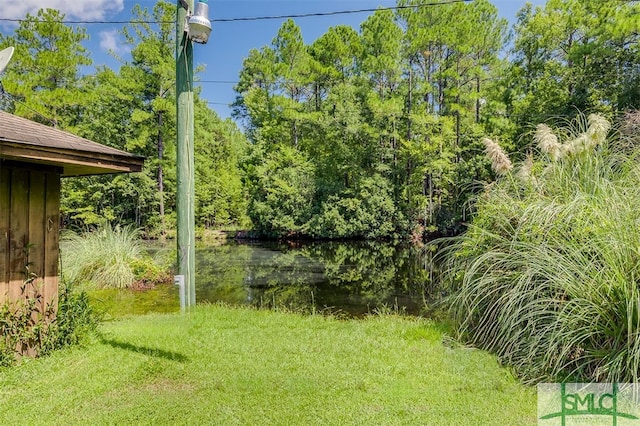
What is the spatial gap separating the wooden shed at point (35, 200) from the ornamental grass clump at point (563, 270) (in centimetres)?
341

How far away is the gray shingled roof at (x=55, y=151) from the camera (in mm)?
2625

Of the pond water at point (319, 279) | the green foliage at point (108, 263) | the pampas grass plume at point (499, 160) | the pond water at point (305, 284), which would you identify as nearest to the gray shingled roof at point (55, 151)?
the pond water at point (305, 284)

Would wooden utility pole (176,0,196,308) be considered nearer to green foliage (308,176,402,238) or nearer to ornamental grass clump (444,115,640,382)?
ornamental grass clump (444,115,640,382)

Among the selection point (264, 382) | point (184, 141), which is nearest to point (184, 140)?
point (184, 141)

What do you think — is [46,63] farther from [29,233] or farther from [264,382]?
[264,382]

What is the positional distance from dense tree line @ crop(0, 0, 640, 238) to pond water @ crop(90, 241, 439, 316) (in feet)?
18.3

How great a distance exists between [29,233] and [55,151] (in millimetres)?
764

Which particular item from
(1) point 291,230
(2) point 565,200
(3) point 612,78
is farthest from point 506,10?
Result: (2) point 565,200

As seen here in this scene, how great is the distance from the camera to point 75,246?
27.1 feet

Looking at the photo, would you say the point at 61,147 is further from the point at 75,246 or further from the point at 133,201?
the point at 133,201

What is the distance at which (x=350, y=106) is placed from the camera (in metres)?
20.2

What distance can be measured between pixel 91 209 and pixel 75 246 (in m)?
10.8

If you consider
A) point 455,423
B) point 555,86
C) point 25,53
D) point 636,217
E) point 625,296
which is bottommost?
point 455,423

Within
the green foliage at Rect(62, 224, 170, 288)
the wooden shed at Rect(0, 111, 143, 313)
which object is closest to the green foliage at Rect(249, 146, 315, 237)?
the green foliage at Rect(62, 224, 170, 288)
